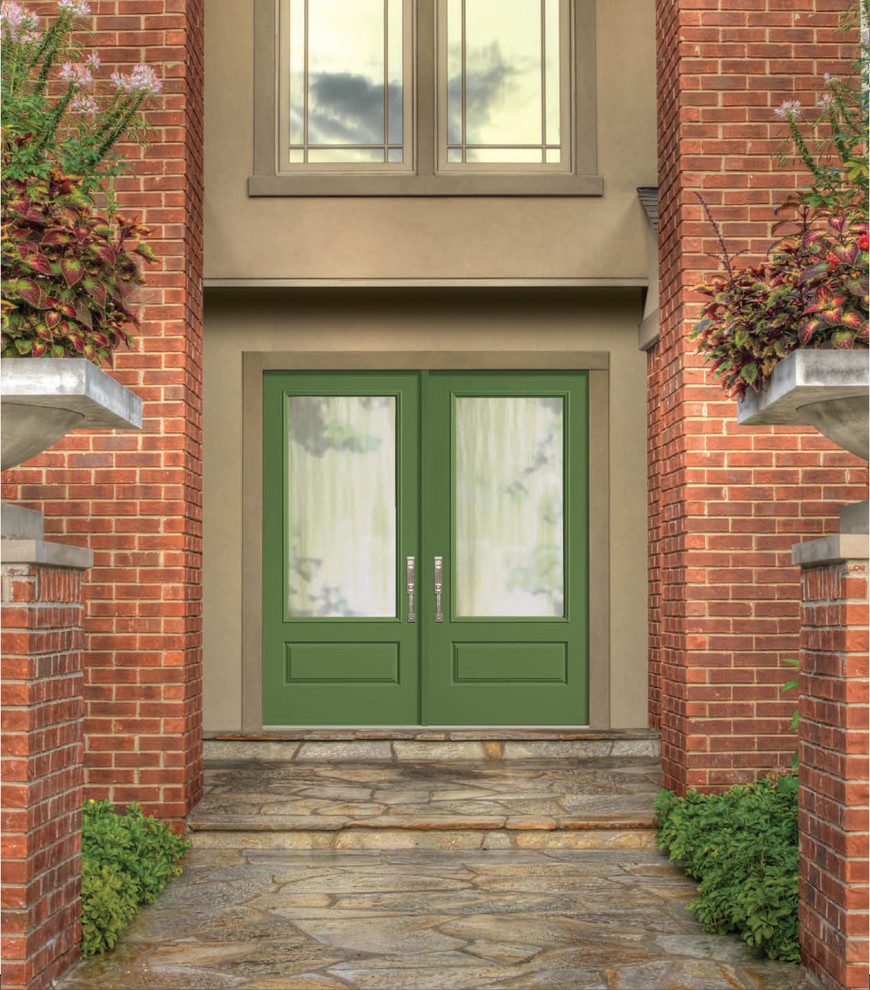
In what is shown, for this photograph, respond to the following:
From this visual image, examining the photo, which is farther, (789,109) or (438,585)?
(438,585)

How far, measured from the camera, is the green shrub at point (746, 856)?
14.6 ft

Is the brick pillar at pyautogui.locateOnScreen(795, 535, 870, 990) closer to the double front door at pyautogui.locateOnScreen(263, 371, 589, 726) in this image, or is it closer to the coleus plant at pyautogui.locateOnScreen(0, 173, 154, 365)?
the coleus plant at pyautogui.locateOnScreen(0, 173, 154, 365)

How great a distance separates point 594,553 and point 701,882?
2913 mm

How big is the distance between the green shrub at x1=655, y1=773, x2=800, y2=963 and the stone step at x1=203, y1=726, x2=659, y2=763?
1422mm

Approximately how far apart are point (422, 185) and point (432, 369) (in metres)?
1.17

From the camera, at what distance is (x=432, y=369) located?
7867 millimetres

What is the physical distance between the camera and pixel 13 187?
3.82 metres

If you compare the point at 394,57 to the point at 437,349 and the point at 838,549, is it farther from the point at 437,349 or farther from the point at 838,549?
the point at 838,549

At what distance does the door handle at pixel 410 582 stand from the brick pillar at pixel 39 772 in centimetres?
365

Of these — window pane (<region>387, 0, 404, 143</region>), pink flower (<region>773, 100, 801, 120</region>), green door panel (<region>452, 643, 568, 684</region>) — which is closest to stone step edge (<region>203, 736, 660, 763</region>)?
green door panel (<region>452, 643, 568, 684</region>)

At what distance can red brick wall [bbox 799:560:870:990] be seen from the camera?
3.71 meters

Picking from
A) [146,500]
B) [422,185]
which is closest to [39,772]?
[146,500]

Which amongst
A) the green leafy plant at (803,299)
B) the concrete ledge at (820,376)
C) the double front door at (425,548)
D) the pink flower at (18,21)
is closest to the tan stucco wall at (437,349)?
the double front door at (425,548)

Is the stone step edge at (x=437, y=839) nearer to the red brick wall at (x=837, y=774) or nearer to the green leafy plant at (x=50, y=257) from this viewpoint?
the red brick wall at (x=837, y=774)
